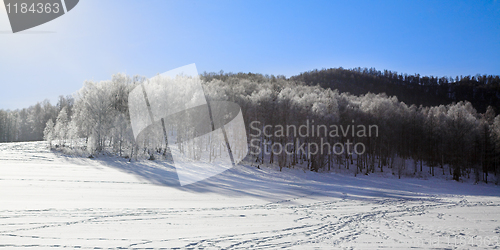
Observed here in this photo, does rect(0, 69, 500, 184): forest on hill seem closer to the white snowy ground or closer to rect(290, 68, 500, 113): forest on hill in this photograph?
the white snowy ground

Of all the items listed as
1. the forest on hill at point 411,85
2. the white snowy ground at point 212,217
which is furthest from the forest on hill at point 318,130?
the forest on hill at point 411,85

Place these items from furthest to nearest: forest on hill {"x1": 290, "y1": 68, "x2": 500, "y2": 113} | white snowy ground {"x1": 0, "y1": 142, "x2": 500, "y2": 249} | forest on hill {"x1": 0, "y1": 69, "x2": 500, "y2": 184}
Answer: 1. forest on hill {"x1": 290, "y1": 68, "x2": 500, "y2": 113}
2. forest on hill {"x1": 0, "y1": 69, "x2": 500, "y2": 184}
3. white snowy ground {"x1": 0, "y1": 142, "x2": 500, "y2": 249}

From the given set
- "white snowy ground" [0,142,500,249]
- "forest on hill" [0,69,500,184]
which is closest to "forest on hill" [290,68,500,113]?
"forest on hill" [0,69,500,184]

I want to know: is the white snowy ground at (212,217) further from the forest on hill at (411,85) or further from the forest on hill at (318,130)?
the forest on hill at (411,85)

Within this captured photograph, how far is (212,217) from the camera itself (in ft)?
42.0

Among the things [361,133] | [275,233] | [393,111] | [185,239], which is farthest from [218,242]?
[393,111]

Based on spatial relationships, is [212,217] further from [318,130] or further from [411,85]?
[411,85]

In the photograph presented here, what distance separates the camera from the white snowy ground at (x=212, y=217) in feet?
31.1

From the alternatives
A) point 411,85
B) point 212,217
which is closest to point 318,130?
point 212,217

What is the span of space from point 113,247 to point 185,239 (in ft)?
7.25

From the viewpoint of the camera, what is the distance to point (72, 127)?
A: 38719 millimetres

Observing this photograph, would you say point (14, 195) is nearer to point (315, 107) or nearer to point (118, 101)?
point (118, 101)

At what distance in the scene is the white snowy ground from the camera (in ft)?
31.1

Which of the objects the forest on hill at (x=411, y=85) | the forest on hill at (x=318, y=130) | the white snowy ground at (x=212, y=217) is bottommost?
the white snowy ground at (x=212, y=217)
